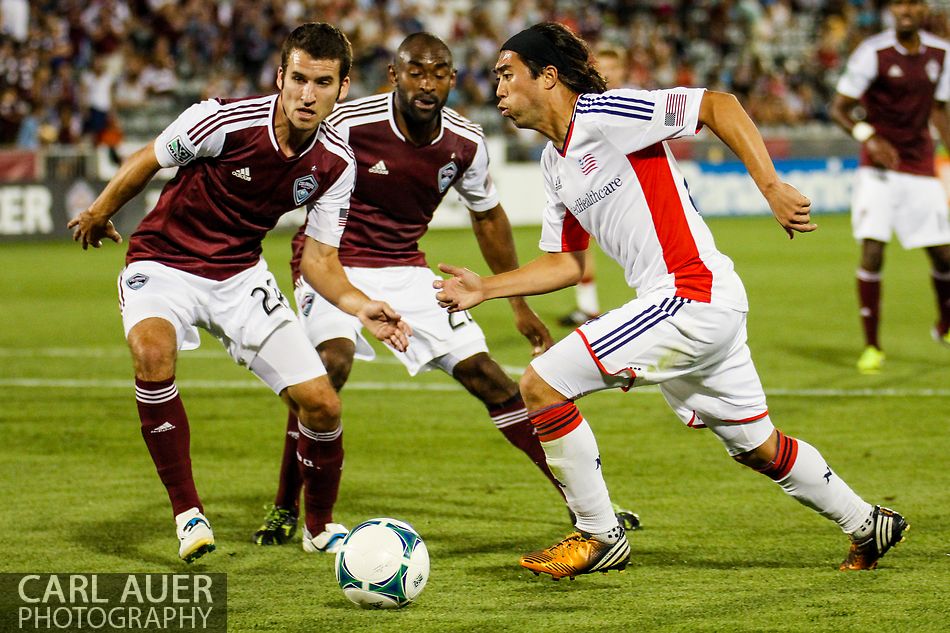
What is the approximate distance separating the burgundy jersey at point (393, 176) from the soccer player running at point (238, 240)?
688 mm

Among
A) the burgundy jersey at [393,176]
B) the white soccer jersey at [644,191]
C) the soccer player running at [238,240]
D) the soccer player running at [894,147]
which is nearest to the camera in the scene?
the white soccer jersey at [644,191]

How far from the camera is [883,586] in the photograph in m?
5.01

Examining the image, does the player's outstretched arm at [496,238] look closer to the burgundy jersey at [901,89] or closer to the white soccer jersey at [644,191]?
the white soccer jersey at [644,191]

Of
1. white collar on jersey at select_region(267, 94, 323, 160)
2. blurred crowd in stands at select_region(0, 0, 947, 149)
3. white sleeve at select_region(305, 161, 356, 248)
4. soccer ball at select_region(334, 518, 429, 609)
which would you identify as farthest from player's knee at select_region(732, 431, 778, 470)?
blurred crowd in stands at select_region(0, 0, 947, 149)

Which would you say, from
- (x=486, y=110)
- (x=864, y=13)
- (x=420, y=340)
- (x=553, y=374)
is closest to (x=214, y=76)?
(x=486, y=110)

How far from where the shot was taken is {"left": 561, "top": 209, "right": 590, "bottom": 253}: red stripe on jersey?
5.45 metres

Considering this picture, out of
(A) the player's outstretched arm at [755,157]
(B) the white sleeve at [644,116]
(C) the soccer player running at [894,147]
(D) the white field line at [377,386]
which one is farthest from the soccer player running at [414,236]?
(C) the soccer player running at [894,147]

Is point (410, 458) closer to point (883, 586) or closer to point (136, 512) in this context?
point (136, 512)

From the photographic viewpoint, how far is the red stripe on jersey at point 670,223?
5.04m

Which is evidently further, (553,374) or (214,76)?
(214,76)

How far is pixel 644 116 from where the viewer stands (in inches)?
194

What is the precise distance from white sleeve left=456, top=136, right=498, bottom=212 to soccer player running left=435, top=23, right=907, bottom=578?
129 cm

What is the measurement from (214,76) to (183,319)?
18.3 metres

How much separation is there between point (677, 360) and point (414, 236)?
2183mm
